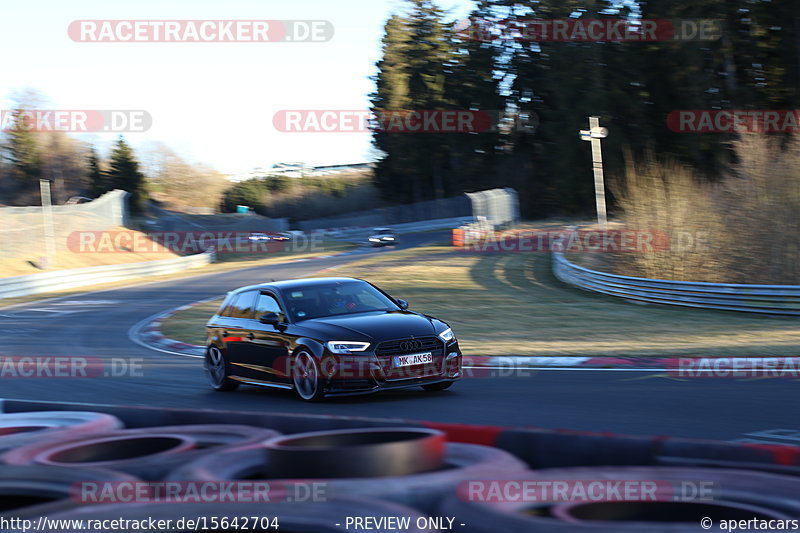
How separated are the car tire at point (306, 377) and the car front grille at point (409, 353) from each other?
78cm

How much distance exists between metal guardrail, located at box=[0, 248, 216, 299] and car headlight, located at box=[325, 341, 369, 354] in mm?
27162

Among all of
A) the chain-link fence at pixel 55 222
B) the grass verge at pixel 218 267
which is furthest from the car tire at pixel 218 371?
the chain-link fence at pixel 55 222

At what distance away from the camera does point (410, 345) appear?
10.2 meters

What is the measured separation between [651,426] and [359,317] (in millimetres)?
4140

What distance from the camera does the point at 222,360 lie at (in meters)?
12.1

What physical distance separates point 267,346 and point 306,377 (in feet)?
3.24

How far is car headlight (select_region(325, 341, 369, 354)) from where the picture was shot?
33.2 feet

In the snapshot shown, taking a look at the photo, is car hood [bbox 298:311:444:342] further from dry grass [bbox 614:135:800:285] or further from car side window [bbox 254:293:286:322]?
dry grass [bbox 614:135:800:285]

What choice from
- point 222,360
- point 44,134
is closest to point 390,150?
point 44,134

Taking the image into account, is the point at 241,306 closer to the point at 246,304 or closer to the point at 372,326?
the point at 246,304

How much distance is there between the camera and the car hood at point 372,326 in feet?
33.6

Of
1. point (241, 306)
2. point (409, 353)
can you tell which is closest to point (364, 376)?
point (409, 353)

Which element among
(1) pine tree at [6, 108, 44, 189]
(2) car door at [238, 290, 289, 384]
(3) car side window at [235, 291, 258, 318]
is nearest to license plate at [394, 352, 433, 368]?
(2) car door at [238, 290, 289, 384]

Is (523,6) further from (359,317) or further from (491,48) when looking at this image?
(359,317)
